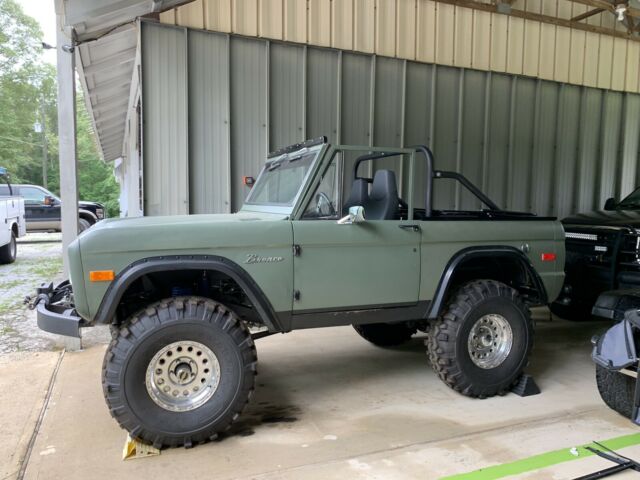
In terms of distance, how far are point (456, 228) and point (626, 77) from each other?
8456 millimetres

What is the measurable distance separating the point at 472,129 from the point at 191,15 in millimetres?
5053

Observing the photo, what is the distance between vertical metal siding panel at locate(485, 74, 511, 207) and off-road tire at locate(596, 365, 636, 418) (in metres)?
5.46

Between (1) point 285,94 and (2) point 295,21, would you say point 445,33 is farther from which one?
(1) point 285,94

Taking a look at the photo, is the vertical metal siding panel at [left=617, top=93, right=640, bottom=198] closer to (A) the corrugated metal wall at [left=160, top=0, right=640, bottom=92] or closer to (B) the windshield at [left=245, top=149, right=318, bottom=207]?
(A) the corrugated metal wall at [left=160, top=0, right=640, bottom=92]

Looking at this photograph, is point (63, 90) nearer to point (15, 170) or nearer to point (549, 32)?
point (549, 32)

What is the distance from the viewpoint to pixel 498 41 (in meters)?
8.72

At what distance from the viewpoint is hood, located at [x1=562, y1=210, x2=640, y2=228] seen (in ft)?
18.0

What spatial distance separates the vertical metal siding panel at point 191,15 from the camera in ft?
21.4

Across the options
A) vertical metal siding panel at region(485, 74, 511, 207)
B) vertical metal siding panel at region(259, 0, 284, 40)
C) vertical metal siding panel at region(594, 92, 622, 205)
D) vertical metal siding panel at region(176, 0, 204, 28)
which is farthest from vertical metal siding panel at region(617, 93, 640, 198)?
vertical metal siding panel at region(176, 0, 204, 28)

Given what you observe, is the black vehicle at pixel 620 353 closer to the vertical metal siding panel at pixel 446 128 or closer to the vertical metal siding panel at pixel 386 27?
the vertical metal siding panel at pixel 446 128

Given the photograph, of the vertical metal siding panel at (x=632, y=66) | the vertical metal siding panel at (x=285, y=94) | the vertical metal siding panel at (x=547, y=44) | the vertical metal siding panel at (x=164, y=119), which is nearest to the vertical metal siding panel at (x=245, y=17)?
the vertical metal siding panel at (x=285, y=94)

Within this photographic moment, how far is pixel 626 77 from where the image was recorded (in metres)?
9.95

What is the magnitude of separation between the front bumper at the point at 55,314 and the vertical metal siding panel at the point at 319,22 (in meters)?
5.37

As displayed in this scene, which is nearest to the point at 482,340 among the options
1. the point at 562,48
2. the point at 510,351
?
the point at 510,351
